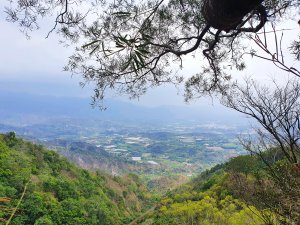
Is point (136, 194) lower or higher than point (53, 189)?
lower

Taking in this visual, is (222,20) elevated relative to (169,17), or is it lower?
lower

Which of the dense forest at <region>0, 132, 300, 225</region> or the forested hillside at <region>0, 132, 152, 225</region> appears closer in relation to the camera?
the dense forest at <region>0, 132, 300, 225</region>

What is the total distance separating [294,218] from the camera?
4.37 feet

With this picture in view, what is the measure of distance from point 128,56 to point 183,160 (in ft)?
248

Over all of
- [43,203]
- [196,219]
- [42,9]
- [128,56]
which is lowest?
[43,203]

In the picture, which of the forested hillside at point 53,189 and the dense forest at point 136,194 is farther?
the forested hillside at point 53,189

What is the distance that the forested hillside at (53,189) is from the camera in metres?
15.4

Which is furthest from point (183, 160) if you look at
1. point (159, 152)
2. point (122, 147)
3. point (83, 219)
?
point (83, 219)

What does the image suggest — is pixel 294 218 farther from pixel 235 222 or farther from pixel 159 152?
pixel 159 152

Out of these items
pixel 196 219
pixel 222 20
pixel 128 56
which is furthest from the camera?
pixel 196 219

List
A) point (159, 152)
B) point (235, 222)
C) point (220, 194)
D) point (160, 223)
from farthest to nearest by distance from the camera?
1. point (159, 152)
2. point (220, 194)
3. point (160, 223)
4. point (235, 222)

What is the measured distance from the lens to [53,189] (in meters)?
19.7

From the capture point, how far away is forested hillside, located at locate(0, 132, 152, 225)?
1540 centimetres

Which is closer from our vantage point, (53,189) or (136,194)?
(53,189)
